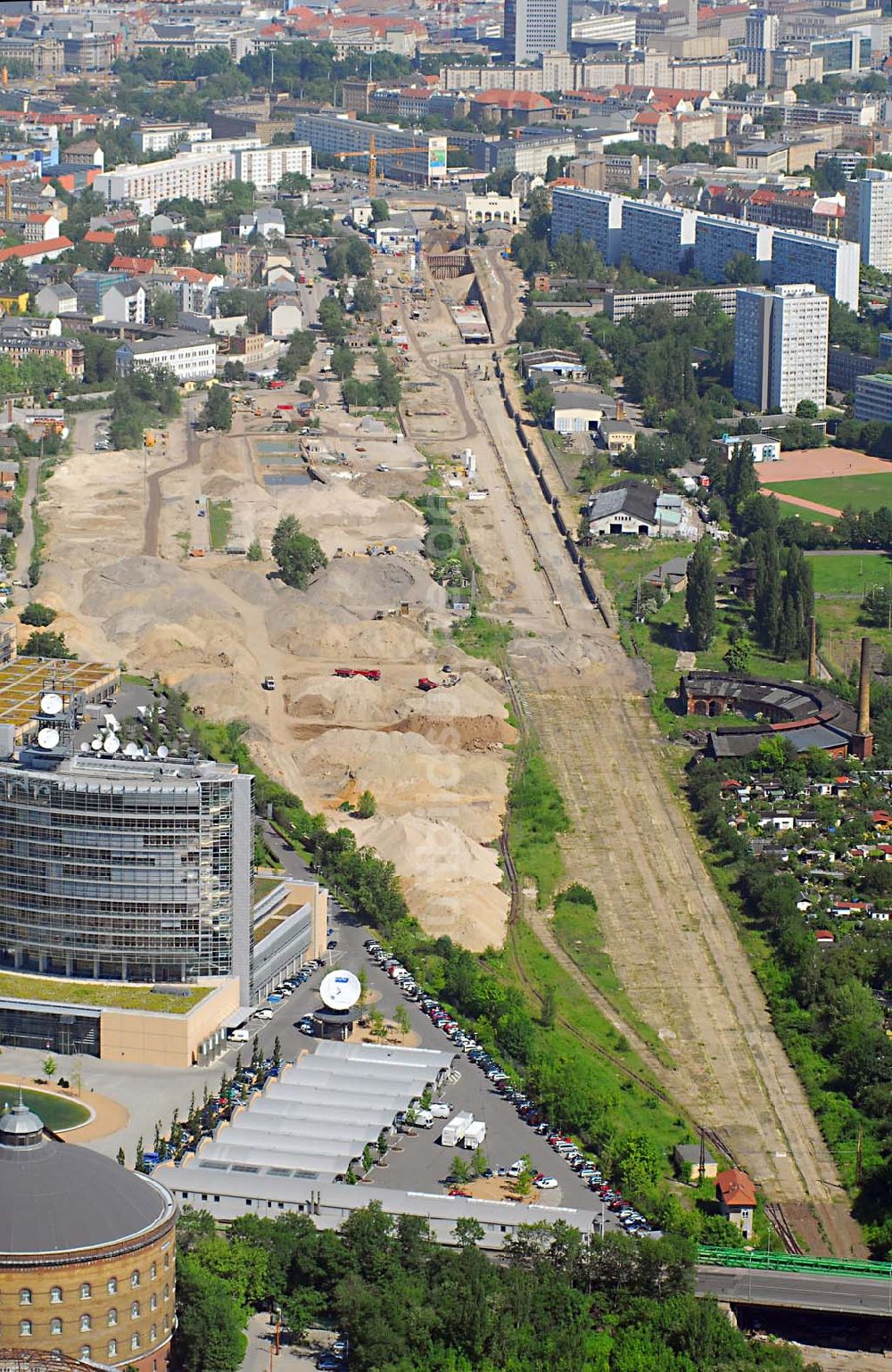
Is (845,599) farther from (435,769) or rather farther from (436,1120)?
(436,1120)

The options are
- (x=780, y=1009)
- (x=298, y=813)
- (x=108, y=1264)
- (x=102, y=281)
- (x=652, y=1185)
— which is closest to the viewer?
(x=108, y=1264)

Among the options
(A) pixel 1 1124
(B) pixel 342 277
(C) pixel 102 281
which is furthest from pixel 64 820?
(B) pixel 342 277

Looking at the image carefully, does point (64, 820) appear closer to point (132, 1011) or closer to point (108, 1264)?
point (132, 1011)

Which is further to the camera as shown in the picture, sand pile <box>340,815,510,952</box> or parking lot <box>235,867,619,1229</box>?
sand pile <box>340,815,510,952</box>

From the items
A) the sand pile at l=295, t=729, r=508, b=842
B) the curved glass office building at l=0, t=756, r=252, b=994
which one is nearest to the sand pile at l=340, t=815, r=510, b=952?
the sand pile at l=295, t=729, r=508, b=842

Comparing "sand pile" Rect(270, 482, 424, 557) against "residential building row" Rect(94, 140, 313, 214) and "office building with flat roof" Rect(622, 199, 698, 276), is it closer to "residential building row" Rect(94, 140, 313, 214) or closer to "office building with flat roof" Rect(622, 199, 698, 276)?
"office building with flat roof" Rect(622, 199, 698, 276)

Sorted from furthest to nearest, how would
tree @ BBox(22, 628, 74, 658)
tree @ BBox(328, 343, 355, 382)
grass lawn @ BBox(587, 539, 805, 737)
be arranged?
1. tree @ BBox(328, 343, 355, 382)
2. grass lawn @ BBox(587, 539, 805, 737)
3. tree @ BBox(22, 628, 74, 658)
